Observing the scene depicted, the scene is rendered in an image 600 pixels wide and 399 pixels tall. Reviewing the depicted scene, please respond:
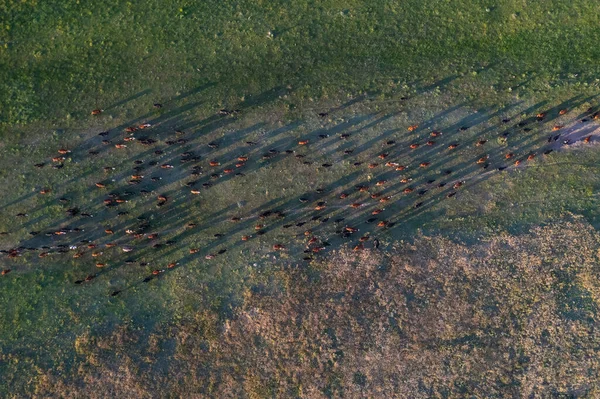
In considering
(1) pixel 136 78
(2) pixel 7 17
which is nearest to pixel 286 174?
(1) pixel 136 78

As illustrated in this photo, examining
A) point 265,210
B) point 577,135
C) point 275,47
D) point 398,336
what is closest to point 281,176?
point 265,210

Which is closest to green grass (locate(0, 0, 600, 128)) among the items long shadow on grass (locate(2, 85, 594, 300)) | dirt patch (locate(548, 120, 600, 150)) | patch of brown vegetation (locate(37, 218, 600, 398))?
long shadow on grass (locate(2, 85, 594, 300))

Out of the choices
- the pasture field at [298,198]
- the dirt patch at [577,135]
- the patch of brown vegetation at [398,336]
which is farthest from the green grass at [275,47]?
the patch of brown vegetation at [398,336]

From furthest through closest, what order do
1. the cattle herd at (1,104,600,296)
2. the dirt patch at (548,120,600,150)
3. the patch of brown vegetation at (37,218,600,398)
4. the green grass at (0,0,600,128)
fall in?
the dirt patch at (548,120,600,150) → the green grass at (0,0,600,128) → the cattle herd at (1,104,600,296) → the patch of brown vegetation at (37,218,600,398)

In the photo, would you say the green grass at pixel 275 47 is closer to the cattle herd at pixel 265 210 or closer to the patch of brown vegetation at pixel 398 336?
the cattle herd at pixel 265 210

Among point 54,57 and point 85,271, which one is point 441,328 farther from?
point 54,57

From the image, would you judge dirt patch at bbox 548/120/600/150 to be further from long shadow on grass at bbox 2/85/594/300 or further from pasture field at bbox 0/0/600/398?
long shadow on grass at bbox 2/85/594/300
